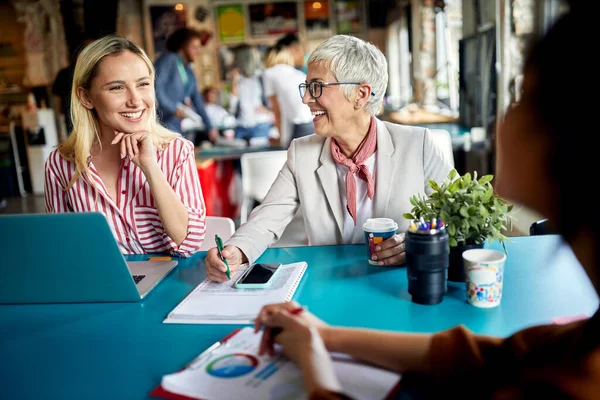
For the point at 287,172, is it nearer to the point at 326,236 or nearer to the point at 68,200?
the point at 326,236

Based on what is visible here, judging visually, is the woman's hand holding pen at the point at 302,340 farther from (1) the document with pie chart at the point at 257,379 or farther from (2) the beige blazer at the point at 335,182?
(2) the beige blazer at the point at 335,182

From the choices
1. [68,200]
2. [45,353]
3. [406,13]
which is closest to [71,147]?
[68,200]

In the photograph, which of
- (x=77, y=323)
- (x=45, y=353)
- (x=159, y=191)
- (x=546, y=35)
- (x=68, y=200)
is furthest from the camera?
(x=68, y=200)

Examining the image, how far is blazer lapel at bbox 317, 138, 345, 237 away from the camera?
1850 millimetres

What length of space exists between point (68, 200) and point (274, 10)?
8584 mm

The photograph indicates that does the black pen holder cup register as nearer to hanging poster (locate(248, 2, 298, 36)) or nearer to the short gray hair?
the short gray hair

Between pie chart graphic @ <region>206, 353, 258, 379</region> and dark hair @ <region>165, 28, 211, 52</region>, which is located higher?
dark hair @ <region>165, 28, 211, 52</region>

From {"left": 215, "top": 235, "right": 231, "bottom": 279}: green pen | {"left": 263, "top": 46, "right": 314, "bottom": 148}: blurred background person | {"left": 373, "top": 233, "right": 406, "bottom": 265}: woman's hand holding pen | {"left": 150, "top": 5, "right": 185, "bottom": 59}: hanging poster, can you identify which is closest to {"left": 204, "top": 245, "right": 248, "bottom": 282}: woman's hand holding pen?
{"left": 215, "top": 235, "right": 231, "bottom": 279}: green pen

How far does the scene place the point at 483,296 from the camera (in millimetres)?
1111

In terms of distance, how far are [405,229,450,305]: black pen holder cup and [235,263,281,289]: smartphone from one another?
0.35 metres

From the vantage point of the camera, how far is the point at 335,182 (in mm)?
1855

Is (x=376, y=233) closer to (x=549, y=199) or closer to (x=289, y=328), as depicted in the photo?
(x=289, y=328)

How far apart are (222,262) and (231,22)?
356 inches

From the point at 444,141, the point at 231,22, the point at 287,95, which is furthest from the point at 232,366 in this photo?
the point at 231,22
